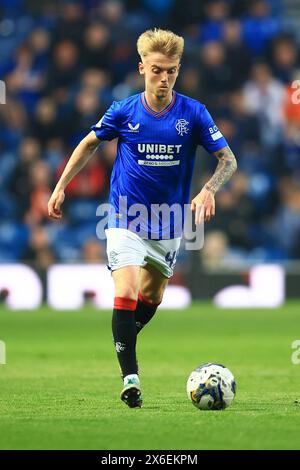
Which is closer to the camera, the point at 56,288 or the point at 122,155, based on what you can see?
the point at 122,155

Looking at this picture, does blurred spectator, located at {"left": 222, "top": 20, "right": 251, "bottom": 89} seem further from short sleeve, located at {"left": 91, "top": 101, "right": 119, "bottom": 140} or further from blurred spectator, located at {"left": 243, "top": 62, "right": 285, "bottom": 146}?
short sleeve, located at {"left": 91, "top": 101, "right": 119, "bottom": 140}

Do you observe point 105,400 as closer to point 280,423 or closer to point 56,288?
point 280,423

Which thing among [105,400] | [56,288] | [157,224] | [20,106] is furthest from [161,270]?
[20,106]

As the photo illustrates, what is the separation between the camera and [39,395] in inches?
294

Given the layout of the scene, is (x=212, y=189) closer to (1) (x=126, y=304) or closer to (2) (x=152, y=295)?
(1) (x=126, y=304)

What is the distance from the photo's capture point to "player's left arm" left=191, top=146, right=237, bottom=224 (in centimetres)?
669

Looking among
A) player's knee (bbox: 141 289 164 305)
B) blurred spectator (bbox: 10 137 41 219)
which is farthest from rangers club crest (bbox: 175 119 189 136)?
blurred spectator (bbox: 10 137 41 219)

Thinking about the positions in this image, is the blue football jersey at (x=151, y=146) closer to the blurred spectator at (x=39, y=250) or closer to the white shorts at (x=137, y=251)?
the white shorts at (x=137, y=251)

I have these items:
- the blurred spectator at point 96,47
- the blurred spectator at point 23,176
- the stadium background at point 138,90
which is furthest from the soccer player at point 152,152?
the blurred spectator at point 96,47

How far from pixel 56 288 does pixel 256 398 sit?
356 inches

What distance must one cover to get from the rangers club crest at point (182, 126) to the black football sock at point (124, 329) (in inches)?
44.4

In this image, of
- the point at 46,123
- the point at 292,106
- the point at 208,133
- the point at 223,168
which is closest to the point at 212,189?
the point at 223,168

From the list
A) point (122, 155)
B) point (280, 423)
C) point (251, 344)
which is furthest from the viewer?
point (251, 344)

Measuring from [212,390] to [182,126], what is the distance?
5.58ft
